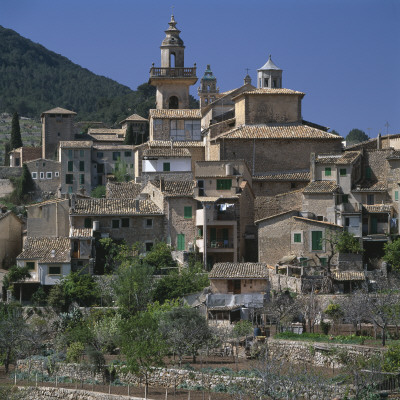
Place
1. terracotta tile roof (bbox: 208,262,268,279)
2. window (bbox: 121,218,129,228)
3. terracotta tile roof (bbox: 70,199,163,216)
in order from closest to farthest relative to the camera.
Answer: terracotta tile roof (bbox: 208,262,268,279) → terracotta tile roof (bbox: 70,199,163,216) → window (bbox: 121,218,129,228)

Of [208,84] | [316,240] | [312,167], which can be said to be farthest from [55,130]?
[316,240]

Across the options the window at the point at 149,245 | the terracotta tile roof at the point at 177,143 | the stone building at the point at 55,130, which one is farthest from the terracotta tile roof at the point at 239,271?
the stone building at the point at 55,130

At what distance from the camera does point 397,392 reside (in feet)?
106

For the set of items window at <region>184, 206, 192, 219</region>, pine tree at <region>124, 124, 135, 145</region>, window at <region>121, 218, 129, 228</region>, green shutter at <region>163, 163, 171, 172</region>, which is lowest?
window at <region>121, 218, 129, 228</region>

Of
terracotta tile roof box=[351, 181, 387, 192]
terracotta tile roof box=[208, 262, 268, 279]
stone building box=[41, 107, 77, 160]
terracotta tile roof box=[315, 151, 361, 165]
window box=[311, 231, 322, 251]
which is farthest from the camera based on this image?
stone building box=[41, 107, 77, 160]

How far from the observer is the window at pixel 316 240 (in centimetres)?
5034

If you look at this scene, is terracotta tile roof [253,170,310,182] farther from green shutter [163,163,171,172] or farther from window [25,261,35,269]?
window [25,261,35,269]

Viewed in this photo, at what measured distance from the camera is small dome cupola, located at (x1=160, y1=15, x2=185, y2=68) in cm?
7112

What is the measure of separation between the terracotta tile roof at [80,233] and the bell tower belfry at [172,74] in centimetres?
2177

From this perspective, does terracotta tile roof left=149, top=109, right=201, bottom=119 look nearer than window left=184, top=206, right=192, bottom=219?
No

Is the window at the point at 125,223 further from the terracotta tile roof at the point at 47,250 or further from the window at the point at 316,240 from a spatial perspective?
the window at the point at 316,240

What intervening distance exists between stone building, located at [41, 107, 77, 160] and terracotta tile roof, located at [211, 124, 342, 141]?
31962 mm

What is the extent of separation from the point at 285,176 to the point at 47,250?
13.9 metres

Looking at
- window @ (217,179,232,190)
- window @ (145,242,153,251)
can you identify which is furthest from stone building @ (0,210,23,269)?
window @ (217,179,232,190)
